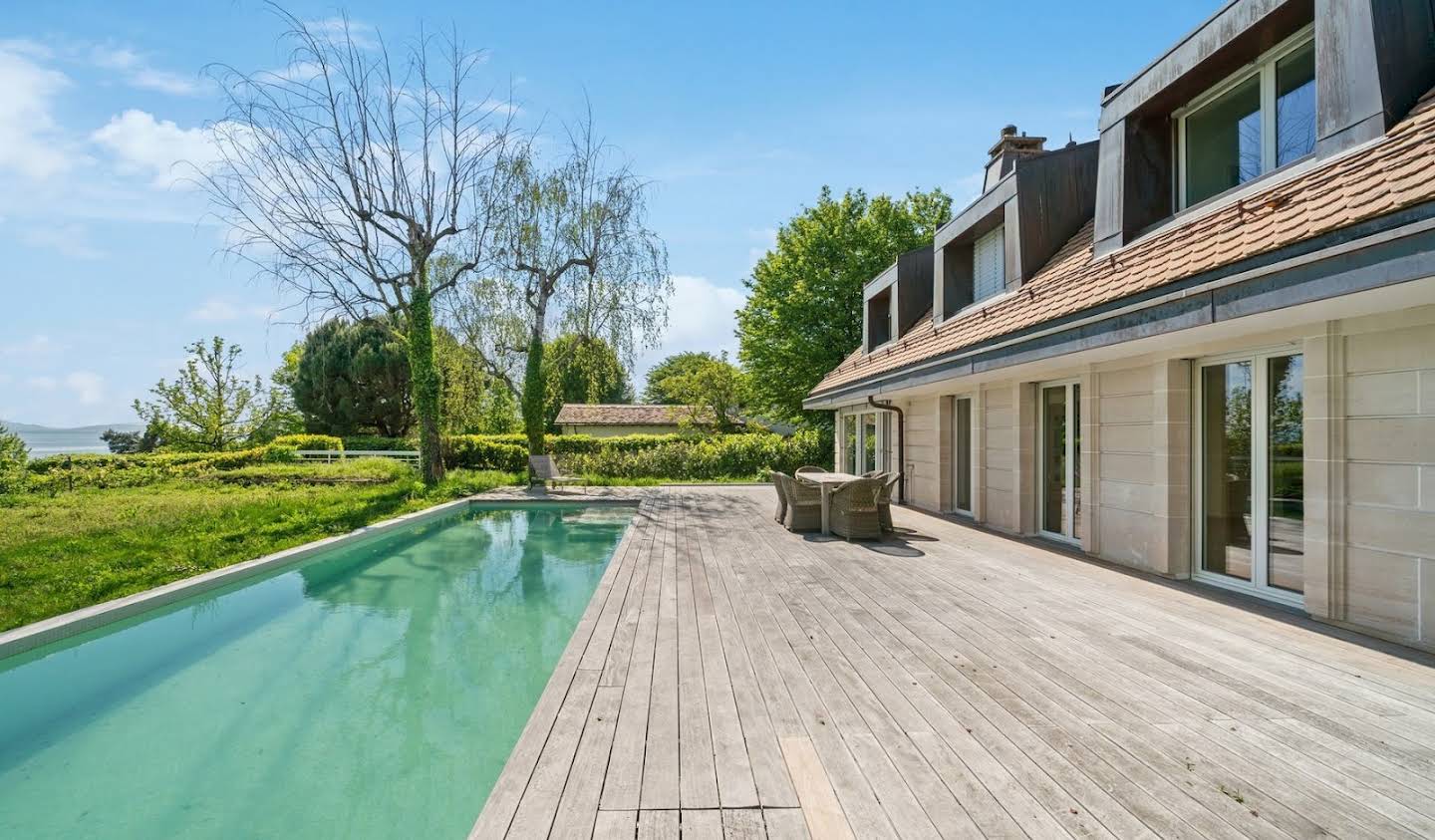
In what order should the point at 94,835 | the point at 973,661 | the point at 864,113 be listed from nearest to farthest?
the point at 94,835 < the point at 973,661 < the point at 864,113

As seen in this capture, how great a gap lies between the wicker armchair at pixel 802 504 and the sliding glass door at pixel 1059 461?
2908 mm

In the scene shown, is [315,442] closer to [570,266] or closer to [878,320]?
[570,266]

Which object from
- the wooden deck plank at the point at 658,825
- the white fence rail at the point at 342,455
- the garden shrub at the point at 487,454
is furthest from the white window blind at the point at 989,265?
the white fence rail at the point at 342,455

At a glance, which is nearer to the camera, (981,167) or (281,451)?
(981,167)

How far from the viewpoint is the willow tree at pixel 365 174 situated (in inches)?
580

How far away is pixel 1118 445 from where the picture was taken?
635 centimetres

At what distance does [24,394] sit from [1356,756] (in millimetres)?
33986

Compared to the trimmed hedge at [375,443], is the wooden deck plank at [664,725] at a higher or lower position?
lower

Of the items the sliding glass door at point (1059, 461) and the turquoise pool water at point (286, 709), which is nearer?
the turquoise pool water at point (286, 709)

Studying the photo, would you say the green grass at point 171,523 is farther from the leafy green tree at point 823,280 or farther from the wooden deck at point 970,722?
the leafy green tree at point 823,280

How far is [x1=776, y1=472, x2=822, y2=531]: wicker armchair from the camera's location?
8.78 m

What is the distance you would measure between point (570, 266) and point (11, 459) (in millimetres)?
17073

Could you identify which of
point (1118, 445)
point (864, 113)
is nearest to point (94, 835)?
point (1118, 445)

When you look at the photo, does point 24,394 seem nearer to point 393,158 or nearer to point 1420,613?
point 393,158
